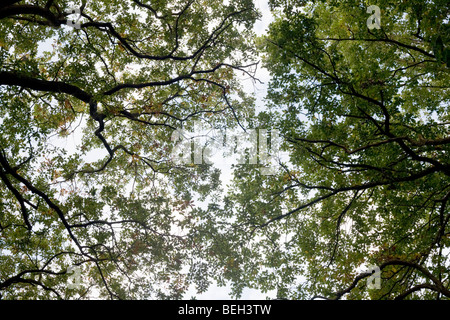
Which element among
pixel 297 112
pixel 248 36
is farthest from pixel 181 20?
pixel 297 112

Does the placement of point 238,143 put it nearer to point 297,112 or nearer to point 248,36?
point 297,112

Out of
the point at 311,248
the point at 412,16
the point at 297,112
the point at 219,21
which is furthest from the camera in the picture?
the point at 219,21

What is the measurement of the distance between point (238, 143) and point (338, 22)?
5285 millimetres

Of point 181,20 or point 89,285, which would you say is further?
point 89,285

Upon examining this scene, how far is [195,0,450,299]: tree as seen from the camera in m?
7.02

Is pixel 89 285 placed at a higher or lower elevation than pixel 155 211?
lower

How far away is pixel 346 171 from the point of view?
7184 mm

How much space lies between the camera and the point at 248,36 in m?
10.2

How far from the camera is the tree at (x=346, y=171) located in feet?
23.0

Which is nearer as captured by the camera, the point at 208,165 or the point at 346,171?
the point at 346,171
